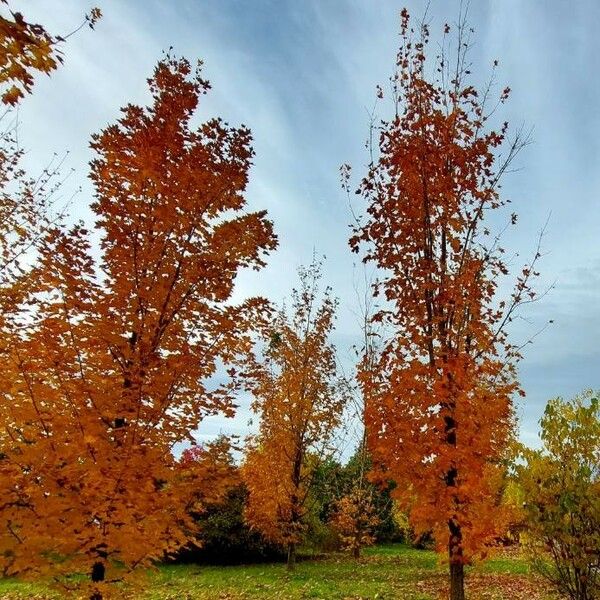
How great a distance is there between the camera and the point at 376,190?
7922mm

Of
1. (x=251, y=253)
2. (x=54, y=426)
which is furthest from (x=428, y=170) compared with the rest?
(x=54, y=426)

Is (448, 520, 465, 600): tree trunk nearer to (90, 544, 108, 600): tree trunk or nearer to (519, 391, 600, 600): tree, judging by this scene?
(519, 391, 600, 600): tree

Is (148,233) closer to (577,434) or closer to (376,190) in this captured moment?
(376,190)

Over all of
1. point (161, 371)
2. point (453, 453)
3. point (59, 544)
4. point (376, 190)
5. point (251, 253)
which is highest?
point (376, 190)

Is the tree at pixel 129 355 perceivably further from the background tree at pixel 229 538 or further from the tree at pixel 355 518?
the tree at pixel 355 518

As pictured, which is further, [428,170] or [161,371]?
[428,170]

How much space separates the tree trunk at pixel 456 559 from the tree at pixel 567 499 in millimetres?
867

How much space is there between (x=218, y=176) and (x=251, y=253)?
105 cm

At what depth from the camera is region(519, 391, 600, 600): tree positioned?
553 centimetres

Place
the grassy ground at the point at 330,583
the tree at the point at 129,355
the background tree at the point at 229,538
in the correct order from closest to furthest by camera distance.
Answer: the tree at the point at 129,355, the grassy ground at the point at 330,583, the background tree at the point at 229,538

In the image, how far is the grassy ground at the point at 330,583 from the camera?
1215 centimetres

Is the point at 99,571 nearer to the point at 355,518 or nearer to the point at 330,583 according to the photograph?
the point at 330,583

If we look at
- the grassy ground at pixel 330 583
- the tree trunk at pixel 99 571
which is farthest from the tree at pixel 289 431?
the tree trunk at pixel 99 571

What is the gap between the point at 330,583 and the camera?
13766mm
